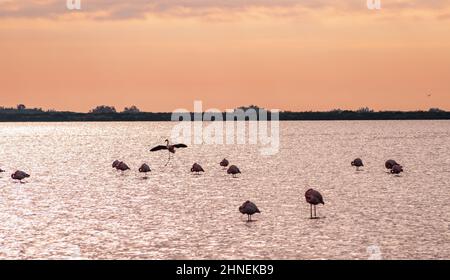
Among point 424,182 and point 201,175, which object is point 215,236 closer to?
point 424,182

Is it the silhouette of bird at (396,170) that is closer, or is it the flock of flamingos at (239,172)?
the flock of flamingos at (239,172)

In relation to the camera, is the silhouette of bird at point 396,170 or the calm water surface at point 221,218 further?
the silhouette of bird at point 396,170

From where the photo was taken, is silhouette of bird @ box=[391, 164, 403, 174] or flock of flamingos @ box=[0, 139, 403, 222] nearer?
flock of flamingos @ box=[0, 139, 403, 222]

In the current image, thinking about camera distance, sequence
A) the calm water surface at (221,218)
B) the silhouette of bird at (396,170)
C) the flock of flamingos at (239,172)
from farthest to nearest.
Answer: the silhouette of bird at (396,170) → the flock of flamingos at (239,172) → the calm water surface at (221,218)

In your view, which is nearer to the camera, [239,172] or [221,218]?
[221,218]

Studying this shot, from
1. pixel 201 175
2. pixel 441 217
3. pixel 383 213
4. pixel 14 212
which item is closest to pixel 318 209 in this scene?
pixel 383 213

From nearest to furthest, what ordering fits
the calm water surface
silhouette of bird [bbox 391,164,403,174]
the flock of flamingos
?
the calm water surface
the flock of flamingos
silhouette of bird [bbox 391,164,403,174]

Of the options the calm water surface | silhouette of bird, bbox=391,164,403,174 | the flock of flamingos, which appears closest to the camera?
the calm water surface

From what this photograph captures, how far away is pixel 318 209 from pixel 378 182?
18334 mm

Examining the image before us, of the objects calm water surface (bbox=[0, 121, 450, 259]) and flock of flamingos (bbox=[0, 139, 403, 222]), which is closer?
calm water surface (bbox=[0, 121, 450, 259])

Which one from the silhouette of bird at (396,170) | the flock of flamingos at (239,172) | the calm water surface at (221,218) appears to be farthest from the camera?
the silhouette of bird at (396,170)

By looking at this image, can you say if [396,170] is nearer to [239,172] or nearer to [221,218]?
[239,172]

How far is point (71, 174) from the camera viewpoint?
7319 cm

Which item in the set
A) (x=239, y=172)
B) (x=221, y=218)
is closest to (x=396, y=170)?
(x=239, y=172)
